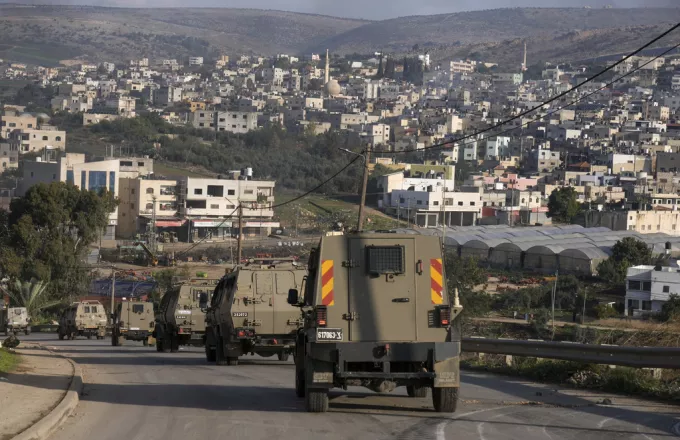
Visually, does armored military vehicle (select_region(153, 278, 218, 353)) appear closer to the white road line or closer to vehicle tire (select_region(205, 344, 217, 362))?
vehicle tire (select_region(205, 344, 217, 362))

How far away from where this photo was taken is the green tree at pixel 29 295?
64.8m

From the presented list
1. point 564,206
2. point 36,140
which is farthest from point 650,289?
point 36,140

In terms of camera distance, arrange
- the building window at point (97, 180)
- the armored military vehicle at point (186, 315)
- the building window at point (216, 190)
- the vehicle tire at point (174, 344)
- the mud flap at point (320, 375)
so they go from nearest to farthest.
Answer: the mud flap at point (320, 375), the armored military vehicle at point (186, 315), the vehicle tire at point (174, 344), the building window at point (97, 180), the building window at point (216, 190)

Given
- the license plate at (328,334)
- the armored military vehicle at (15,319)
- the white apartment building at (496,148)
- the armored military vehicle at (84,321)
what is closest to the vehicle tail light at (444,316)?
the license plate at (328,334)

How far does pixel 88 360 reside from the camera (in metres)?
27.3

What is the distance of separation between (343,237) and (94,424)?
12.6 ft

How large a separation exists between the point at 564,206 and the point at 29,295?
67.0m

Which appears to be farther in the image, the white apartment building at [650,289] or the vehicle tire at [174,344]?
the white apartment building at [650,289]

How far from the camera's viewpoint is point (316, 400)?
15250mm

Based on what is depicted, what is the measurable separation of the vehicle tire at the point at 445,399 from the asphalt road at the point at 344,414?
0.51ft

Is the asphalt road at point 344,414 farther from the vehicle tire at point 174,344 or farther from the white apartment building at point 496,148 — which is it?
the white apartment building at point 496,148

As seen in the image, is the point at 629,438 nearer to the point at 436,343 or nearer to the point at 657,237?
the point at 436,343

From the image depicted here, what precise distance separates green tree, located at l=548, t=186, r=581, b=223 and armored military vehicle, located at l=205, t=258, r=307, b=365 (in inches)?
3828

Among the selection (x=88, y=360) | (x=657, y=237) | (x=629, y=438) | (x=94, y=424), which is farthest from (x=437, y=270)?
(x=657, y=237)
